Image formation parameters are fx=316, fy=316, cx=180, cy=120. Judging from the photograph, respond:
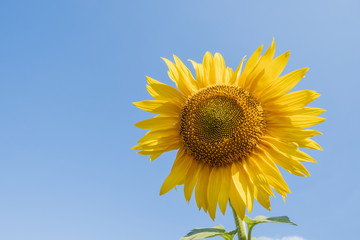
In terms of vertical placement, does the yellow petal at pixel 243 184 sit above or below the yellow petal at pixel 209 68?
below

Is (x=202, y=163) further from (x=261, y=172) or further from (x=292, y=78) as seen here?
(x=292, y=78)

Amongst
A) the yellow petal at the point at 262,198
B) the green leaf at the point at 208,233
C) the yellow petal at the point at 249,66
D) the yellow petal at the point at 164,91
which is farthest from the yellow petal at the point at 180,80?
the green leaf at the point at 208,233

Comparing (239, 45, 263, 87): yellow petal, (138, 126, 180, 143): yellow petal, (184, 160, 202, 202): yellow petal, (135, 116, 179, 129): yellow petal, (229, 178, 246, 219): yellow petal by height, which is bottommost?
(229, 178, 246, 219): yellow petal

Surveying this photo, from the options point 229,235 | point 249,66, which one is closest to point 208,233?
point 229,235

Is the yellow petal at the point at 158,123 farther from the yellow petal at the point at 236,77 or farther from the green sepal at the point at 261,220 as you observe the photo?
the green sepal at the point at 261,220

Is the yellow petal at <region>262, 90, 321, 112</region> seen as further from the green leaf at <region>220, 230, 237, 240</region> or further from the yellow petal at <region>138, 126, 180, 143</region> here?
the green leaf at <region>220, 230, 237, 240</region>

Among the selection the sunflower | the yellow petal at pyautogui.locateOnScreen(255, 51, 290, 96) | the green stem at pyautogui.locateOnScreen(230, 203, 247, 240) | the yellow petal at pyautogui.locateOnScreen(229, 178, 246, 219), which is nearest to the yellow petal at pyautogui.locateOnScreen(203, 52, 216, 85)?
the sunflower

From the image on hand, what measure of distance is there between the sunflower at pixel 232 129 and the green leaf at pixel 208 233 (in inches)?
9.4

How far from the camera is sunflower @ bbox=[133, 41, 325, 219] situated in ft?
12.9

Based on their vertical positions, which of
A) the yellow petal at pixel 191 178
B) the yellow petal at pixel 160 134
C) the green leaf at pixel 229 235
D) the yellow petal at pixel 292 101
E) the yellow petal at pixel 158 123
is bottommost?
the green leaf at pixel 229 235

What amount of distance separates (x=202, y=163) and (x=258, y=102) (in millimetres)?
1123

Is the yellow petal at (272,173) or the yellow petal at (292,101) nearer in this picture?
the yellow petal at (272,173)

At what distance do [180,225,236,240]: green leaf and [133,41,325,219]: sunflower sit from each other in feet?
0.79

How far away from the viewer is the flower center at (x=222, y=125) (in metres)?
4.09
